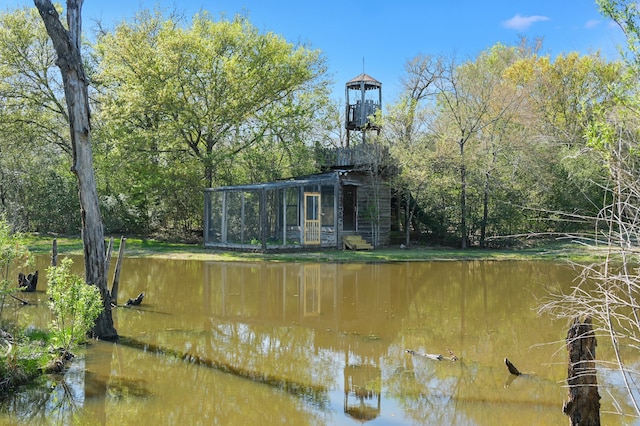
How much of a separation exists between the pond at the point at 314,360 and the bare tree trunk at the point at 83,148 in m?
0.97

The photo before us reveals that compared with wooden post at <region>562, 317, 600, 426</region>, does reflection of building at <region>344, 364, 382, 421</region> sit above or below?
below

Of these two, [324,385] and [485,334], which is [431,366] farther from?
[485,334]

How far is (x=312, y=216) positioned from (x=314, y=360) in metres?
14.3

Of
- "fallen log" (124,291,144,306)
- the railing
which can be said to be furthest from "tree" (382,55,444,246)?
"fallen log" (124,291,144,306)

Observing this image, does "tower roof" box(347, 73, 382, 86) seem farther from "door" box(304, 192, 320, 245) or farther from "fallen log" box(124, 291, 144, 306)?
"fallen log" box(124, 291, 144, 306)

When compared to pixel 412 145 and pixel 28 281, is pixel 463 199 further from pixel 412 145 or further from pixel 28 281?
pixel 28 281

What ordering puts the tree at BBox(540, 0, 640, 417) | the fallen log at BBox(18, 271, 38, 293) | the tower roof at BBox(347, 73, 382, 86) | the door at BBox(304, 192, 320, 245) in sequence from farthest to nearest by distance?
1. the tower roof at BBox(347, 73, 382, 86)
2. the door at BBox(304, 192, 320, 245)
3. the fallen log at BBox(18, 271, 38, 293)
4. the tree at BBox(540, 0, 640, 417)

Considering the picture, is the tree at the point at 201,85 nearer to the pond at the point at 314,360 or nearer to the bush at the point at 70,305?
the pond at the point at 314,360

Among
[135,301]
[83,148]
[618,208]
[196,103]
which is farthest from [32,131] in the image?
[618,208]

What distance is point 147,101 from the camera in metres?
22.1

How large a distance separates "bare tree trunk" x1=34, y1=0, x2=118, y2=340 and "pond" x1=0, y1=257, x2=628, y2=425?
97cm

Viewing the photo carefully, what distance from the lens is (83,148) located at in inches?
311

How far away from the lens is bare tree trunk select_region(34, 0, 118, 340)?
7633mm

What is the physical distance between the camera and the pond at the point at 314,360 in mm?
5320
